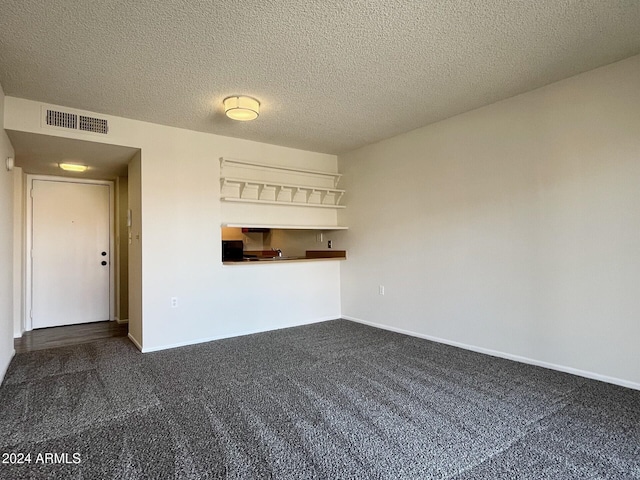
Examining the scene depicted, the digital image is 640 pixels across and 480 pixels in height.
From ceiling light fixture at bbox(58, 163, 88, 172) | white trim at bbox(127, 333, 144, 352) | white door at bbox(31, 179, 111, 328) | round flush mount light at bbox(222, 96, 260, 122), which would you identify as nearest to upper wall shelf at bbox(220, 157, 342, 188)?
round flush mount light at bbox(222, 96, 260, 122)

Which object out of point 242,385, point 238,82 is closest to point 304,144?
point 238,82

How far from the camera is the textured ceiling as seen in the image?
203 centimetres

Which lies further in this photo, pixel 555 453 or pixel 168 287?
pixel 168 287

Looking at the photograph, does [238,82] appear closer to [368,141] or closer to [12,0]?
[12,0]

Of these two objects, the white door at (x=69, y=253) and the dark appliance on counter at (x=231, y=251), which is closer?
the dark appliance on counter at (x=231, y=251)

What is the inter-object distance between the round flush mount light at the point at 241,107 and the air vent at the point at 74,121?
1301 mm

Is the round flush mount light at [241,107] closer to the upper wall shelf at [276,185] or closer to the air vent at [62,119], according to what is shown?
the upper wall shelf at [276,185]

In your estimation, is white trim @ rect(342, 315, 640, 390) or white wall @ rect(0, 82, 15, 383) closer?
white trim @ rect(342, 315, 640, 390)

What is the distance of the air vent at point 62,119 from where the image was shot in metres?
3.24

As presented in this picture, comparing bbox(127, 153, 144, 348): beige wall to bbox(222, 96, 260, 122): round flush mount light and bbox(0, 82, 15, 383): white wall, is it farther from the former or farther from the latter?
bbox(222, 96, 260, 122): round flush mount light

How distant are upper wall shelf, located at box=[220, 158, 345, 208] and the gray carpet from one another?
2.01 m

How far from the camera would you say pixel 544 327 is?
304 centimetres

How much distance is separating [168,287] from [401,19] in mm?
3309

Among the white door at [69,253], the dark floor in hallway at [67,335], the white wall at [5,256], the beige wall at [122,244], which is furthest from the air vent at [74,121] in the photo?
the dark floor in hallway at [67,335]
